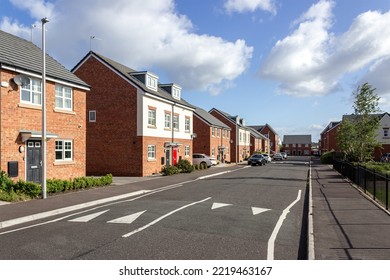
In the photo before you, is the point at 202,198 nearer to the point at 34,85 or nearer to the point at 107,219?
the point at 107,219

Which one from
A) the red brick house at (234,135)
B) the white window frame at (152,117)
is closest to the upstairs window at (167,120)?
the white window frame at (152,117)

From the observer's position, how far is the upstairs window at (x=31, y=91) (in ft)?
55.1

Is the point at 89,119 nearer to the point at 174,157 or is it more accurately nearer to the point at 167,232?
the point at 174,157

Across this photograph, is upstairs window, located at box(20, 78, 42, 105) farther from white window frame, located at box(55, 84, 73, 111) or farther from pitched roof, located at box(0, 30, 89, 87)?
A: white window frame, located at box(55, 84, 73, 111)

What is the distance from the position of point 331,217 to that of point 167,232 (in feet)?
17.2

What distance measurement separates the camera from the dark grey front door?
17.1 meters

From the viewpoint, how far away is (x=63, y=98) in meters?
19.9

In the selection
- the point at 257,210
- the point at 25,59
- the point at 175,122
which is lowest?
the point at 257,210

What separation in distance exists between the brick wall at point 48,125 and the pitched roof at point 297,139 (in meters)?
132

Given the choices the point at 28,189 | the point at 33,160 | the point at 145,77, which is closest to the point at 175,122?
the point at 145,77

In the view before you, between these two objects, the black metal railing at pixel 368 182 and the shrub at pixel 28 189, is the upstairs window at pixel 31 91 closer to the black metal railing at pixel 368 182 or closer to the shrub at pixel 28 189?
the shrub at pixel 28 189

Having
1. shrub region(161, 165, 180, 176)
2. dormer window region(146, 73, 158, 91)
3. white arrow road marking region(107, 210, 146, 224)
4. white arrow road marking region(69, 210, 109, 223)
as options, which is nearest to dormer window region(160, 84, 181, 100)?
dormer window region(146, 73, 158, 91)

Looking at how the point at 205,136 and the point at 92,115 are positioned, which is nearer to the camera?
the point at 92,115

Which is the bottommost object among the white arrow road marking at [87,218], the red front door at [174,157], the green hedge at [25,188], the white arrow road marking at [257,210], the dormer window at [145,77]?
the white arrow road marking at [257,210]
